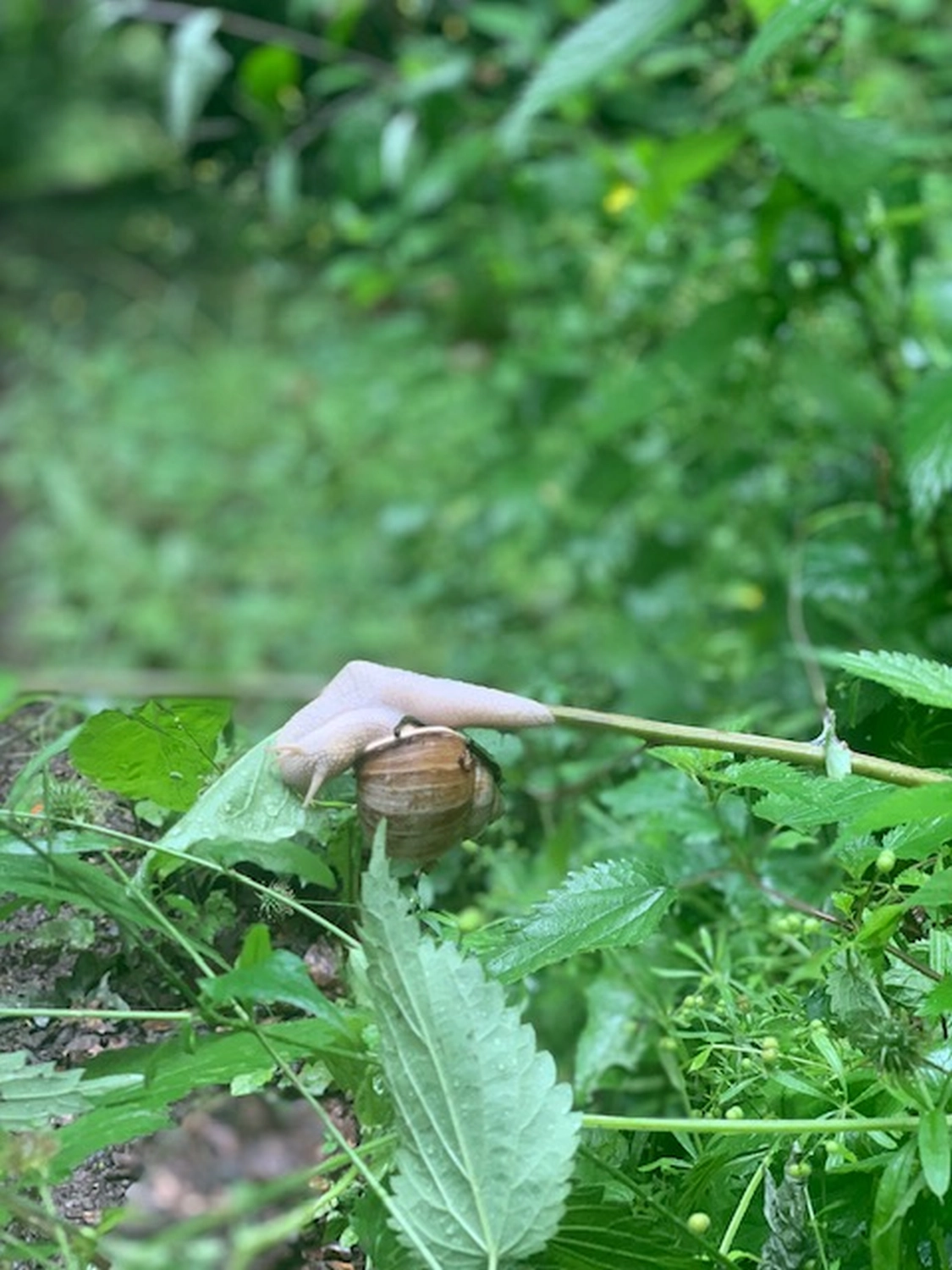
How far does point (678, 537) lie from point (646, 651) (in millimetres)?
229

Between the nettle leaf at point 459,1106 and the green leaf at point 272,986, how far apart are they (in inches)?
1.1

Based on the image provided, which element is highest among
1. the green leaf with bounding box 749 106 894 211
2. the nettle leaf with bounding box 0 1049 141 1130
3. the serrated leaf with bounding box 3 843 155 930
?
the green leaf with bounding box 749 106 894 211

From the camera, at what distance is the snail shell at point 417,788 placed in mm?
612

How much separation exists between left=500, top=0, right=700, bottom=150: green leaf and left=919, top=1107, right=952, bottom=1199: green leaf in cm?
85

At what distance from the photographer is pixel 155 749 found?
2.17ft

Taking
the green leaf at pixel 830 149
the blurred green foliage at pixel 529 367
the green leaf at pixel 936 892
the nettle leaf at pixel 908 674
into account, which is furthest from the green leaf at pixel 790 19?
the green leaf at pixel 936 892

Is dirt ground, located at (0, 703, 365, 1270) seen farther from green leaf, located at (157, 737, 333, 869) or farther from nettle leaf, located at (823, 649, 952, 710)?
nettle leaf, located at (823, 649, 952, 710)

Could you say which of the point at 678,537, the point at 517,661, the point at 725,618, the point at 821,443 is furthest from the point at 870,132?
the point at 517,661

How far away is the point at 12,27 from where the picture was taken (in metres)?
3.74

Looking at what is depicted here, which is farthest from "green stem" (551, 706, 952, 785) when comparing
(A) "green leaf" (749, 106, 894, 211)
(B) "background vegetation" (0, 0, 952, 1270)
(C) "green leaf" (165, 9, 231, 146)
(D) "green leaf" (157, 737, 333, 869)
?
(C) "green leaf" (165, 9, 231, 146)

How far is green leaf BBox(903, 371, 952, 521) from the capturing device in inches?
39.9

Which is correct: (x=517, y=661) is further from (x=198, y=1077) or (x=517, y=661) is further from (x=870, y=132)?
(x=198, y=1077)

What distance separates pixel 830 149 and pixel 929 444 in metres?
0.26

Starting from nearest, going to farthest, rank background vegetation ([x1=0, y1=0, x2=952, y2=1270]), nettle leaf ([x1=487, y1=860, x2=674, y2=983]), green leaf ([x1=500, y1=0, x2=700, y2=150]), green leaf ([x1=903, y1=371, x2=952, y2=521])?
nettle leaf ([x1=487, y1=860, x2=674, y2=983]) < background vegetation ([x1=0, y1=0, x2=952, y2=1270]) < green leaf ([x1=903, y1=371, x2=952, y2=521]) < green leaf ([x1=500, y1=0, x2=700, y2=150])
